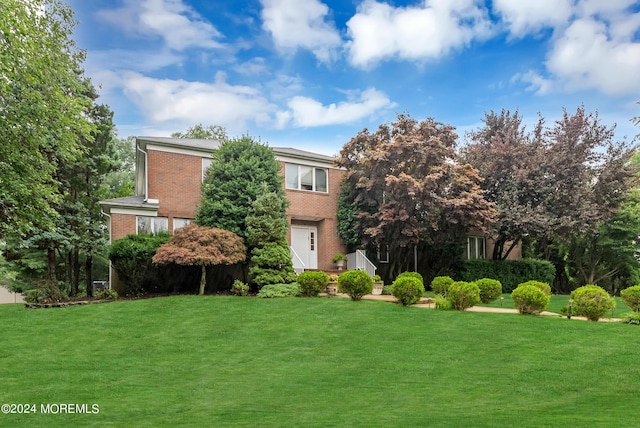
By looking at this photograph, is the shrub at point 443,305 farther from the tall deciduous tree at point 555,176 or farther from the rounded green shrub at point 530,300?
the tall deciduous tree at point 555,176

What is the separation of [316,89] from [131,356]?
48.9ft

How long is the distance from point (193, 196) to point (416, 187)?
930cm

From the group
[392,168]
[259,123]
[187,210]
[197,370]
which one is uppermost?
[259,123]

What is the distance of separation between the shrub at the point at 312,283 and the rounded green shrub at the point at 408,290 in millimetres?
2745

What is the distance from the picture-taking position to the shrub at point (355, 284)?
14.8 meters

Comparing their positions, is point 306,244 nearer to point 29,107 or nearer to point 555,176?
point 555,176

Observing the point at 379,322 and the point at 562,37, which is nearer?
the point at 379,322

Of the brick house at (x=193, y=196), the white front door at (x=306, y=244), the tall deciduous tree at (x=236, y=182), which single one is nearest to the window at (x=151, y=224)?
the brick house at (x=193, y=196)

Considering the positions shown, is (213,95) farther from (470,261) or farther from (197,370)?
(197,370)

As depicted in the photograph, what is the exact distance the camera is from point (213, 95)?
897 inches

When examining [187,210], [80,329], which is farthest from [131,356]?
[187,210]

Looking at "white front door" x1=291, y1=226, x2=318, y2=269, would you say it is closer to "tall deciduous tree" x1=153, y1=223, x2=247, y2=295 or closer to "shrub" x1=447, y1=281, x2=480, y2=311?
"tall deciduous tree" x1=153, y1=223, x2=247, y2=295

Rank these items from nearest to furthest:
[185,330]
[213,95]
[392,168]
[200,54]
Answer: [185,330], [200,54], [392,168], [213,95]

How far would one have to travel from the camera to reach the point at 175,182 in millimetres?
20188
